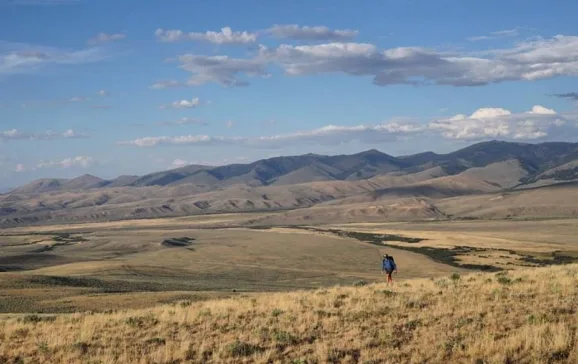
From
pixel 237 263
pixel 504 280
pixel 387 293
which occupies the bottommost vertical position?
pixel 237 263

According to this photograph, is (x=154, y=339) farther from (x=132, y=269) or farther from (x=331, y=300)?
(x=132, y=269)

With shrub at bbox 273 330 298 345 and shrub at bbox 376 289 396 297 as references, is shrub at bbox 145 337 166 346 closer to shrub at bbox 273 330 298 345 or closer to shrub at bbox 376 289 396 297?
shrub at bbox 273 330 298 345

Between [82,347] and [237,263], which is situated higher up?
[82,347]

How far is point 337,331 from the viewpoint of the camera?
1421cm

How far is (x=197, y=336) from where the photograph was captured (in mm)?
14539

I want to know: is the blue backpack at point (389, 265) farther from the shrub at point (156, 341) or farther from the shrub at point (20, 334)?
the shrub at point (20, 334)

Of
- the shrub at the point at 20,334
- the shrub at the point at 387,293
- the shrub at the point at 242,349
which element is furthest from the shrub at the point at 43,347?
the shrub at the point at 387,293

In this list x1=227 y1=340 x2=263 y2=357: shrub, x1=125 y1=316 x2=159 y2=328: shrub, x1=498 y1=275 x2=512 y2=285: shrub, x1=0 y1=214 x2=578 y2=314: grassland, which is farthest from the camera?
x1=0 y1=214 x2=578 y2=314: grassland

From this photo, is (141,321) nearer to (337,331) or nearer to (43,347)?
(43,347)

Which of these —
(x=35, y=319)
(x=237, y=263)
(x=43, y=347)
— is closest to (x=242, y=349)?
(x=43, y=347)

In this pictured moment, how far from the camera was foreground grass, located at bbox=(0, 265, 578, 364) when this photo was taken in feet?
38.2

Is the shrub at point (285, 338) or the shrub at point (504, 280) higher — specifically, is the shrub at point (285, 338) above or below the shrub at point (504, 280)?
below

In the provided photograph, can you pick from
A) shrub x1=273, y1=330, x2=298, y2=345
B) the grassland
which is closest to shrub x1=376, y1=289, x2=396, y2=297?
shrub x1=273, y1=330, x2=298, y2=345

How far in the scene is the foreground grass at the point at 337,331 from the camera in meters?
11.6
